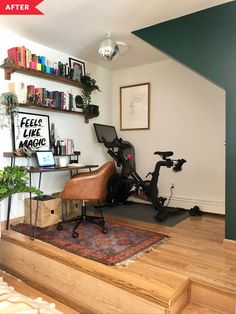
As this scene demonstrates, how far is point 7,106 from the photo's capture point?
3115 millimetres

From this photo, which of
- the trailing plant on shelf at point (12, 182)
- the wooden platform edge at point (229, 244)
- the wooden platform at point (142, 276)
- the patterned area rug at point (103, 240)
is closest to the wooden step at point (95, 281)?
the wooden platform at point (142, 276)

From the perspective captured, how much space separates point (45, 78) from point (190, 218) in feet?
9.60

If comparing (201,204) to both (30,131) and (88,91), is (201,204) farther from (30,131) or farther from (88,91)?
(30,131)

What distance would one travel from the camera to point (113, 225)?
3178 millimetres

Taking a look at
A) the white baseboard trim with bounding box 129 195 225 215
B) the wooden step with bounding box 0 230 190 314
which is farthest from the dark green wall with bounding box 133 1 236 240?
the white baseboard trim with bounding box 129 195 225 215

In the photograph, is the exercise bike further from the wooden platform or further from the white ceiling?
the white ceiling

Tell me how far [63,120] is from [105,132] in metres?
0.86

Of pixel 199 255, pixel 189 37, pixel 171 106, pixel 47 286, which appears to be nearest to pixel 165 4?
pixel 189 37

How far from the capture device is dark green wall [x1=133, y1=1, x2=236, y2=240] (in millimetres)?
2471

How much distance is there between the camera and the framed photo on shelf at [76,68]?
4.02m

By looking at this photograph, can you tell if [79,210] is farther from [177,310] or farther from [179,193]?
[177,310]

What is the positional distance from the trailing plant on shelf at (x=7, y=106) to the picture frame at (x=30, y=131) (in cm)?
8

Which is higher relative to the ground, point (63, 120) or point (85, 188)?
point (63, 120)

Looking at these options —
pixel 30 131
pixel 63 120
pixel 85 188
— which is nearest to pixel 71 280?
pixel 85 188
